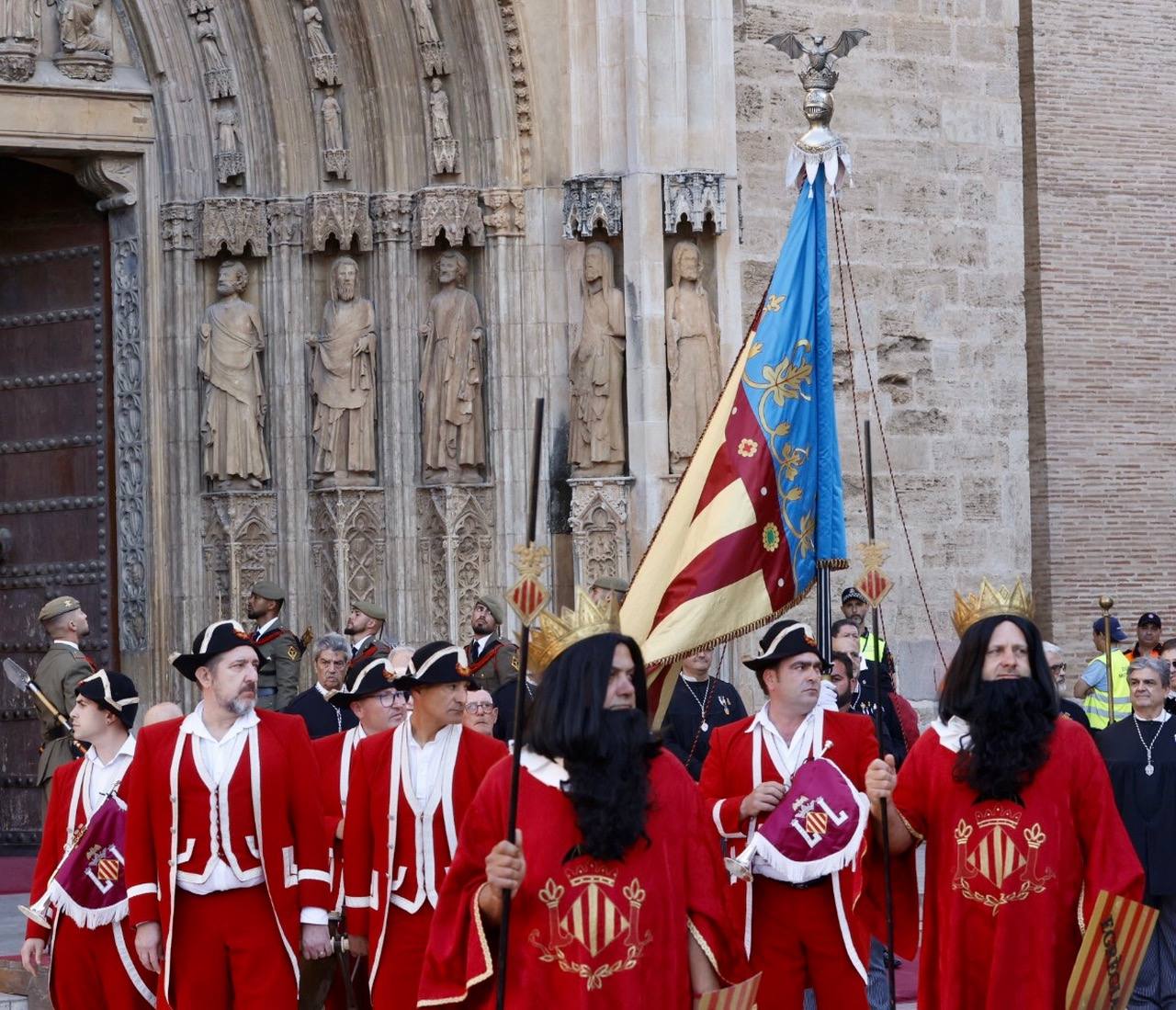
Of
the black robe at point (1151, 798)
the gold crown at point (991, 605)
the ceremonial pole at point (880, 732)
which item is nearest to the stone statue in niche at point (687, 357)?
the black robe at point (1151, 798)

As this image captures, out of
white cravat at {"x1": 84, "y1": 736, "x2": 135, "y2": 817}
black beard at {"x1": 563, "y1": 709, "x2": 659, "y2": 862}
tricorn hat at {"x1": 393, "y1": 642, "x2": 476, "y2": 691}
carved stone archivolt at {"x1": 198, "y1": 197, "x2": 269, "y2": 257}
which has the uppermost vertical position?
carved stone archivolt at {"x1": 198, "y1": 197, "x2": 269, "y2": 257}

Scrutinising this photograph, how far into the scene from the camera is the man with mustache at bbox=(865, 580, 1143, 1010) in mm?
7152

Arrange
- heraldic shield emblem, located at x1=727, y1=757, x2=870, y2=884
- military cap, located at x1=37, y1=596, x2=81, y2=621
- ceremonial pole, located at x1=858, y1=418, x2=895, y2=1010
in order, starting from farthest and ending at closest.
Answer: military cap, located at x1=37, y1=596, x2=81, y2=621 < heraldic shield emblem, located at x1=727, y1=757, x2=870, y2=884 < ceremonial pole, located at x1=858, y1=418, x2=895, y2=1010

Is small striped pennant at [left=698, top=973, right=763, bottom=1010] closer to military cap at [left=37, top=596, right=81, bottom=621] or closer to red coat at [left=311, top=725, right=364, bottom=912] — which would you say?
red coat at [left=311, top=725, right=364, bottom=912]

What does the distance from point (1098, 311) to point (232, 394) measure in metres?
8.24

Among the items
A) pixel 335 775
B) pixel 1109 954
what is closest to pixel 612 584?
pixel 335 775

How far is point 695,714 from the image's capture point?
11.1 meters

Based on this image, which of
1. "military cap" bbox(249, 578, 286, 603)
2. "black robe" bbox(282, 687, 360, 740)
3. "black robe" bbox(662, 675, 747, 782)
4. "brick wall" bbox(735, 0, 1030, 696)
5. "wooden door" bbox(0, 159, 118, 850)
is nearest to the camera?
"black robe" bbox(662, 675, 747, 782)

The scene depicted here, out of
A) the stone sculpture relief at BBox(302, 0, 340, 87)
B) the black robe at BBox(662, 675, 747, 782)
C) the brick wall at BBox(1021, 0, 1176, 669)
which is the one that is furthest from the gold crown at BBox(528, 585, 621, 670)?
the brick wall at BBox(1021, 0, 1176, 669)

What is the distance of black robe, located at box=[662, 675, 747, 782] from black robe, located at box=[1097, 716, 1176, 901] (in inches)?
69.1

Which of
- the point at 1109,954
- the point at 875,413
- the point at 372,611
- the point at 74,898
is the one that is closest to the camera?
the point at 1109,954

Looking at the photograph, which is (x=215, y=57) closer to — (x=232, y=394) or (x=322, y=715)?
(x=232, y=394)

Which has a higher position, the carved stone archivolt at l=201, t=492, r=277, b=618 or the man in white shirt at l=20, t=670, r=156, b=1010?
the carved stone archivolt at l=201, t=492, r=277, b=618

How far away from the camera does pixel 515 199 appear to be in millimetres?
15422
